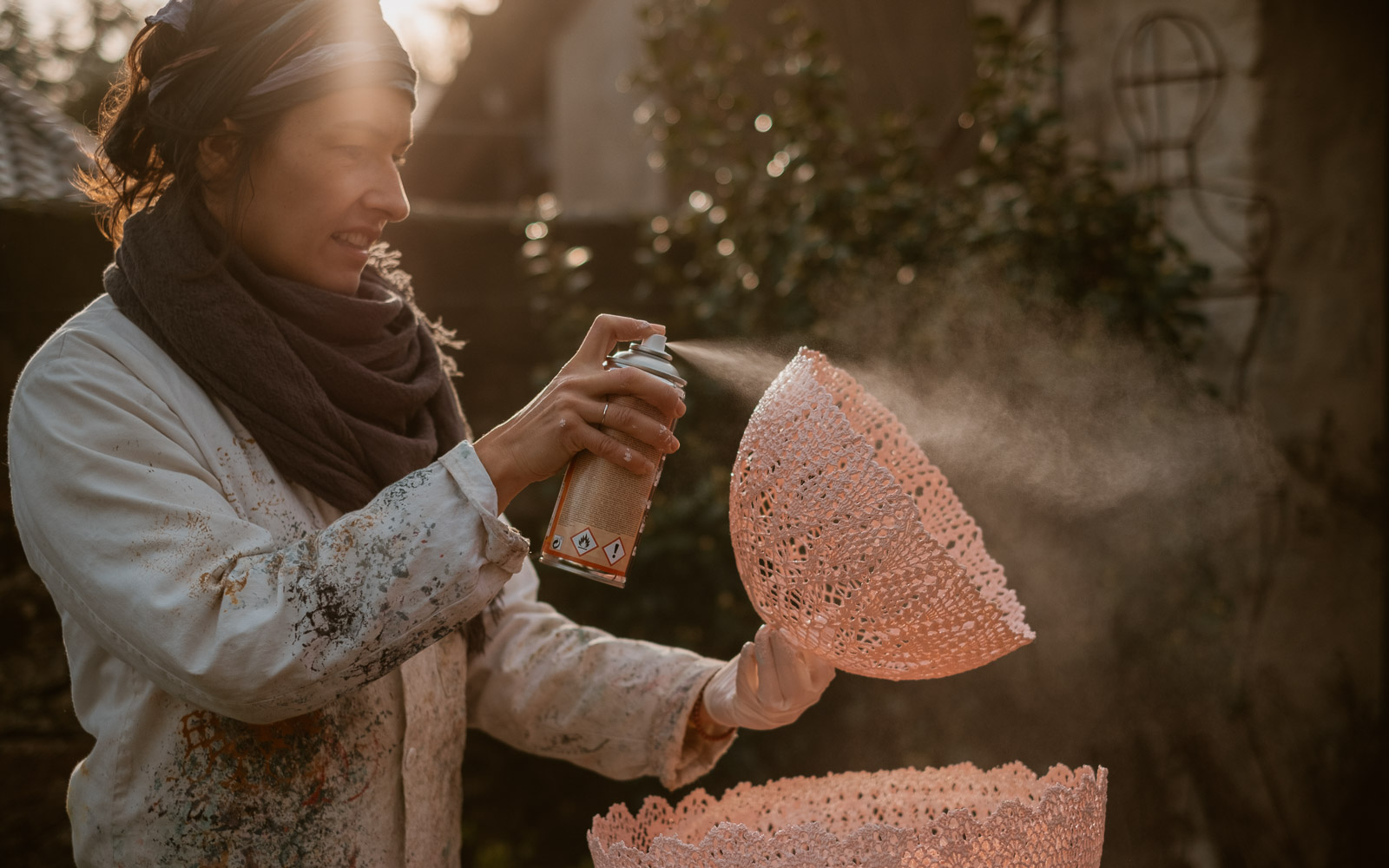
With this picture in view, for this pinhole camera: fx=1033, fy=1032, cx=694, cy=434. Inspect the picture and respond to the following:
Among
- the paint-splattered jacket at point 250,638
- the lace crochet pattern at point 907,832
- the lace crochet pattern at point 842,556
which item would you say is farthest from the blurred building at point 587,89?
the lace crochet pattern at point 907,832

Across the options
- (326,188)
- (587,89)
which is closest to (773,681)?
(326,188)

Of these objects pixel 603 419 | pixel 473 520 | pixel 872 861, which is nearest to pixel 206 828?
pixel 473 520

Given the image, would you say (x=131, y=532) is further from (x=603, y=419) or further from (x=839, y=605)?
(x=839, y=605)

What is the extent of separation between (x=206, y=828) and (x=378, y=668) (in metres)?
0.39

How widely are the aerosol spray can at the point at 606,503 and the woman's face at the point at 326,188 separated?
52 centimetres

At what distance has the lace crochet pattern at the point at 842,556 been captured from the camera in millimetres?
1195

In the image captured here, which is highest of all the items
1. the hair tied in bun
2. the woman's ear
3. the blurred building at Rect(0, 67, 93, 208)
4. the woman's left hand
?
the hair tied in bun

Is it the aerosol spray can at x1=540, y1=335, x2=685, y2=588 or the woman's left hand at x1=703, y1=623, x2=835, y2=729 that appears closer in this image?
the aerosol spray can at x1=540, y1=335, x2=685, y2=588

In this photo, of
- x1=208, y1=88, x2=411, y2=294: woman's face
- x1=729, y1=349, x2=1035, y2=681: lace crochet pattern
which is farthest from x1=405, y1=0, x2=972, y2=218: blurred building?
x1=729, y1=349, x2=1035, y2=681: lace crochet pattern

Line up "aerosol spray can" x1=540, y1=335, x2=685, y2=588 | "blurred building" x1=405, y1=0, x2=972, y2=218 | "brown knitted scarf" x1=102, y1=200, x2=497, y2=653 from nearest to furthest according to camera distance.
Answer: "aerosol spray can" x1=540, y1=335, x2=685, y2=588
"brown knitted scarf" x1=102, y1=200, x2=497, y2=653
"blurred building" x1=405, y1=0, x2=972, y2=218

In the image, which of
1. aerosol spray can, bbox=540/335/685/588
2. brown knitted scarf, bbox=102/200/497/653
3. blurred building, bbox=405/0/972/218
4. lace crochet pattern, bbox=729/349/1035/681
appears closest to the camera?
lace crochet pattern, bbox=729/349/1035/681

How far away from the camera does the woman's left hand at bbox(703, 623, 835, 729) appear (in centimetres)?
151

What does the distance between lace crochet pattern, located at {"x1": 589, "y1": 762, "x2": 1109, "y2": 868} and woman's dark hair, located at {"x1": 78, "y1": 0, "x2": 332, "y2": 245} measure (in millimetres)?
1081

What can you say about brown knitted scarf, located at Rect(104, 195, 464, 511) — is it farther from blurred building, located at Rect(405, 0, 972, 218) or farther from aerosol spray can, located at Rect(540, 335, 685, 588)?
blurred building, located at Rect(405, 0, 972, 218)
